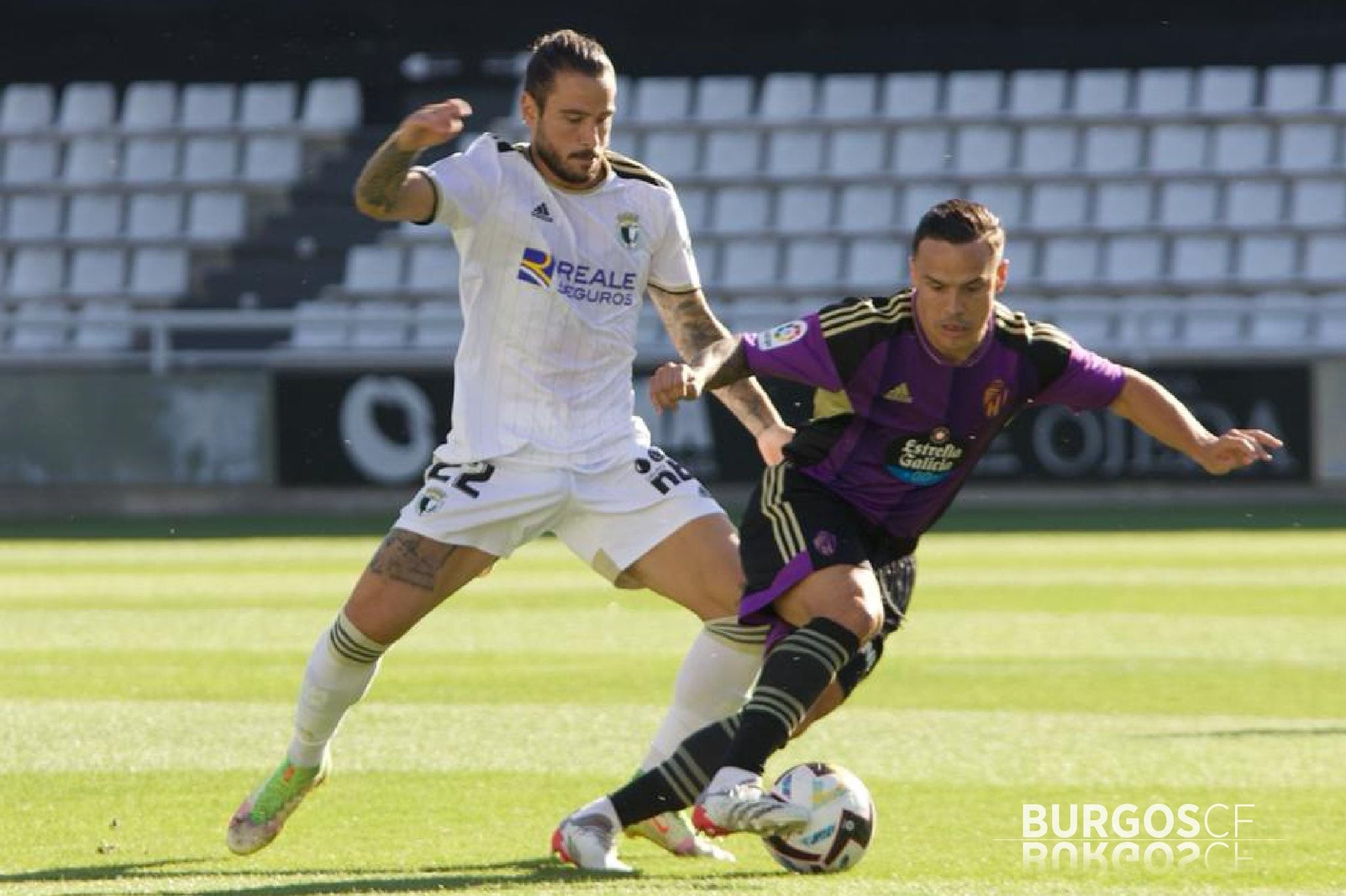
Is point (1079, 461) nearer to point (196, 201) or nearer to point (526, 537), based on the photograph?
point (196, 201)

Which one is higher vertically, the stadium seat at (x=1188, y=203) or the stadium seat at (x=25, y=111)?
the stadium seat at (x=25, y=111)

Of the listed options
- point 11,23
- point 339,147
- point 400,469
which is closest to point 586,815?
point 400,469

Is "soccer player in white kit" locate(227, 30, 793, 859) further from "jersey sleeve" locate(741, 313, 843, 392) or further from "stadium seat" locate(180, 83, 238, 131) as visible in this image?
"stadium seat" locate(180, 83, 238, 131)

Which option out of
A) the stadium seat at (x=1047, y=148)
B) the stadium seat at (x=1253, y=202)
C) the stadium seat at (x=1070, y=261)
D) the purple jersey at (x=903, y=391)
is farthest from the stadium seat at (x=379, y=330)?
the purple jersey at (x=903, y=391)

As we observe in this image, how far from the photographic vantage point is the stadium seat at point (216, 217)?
2716cm

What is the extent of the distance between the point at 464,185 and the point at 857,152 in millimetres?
21112

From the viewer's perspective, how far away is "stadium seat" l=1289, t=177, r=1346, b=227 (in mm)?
25688

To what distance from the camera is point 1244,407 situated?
19.8 m

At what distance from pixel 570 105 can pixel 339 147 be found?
22191mm

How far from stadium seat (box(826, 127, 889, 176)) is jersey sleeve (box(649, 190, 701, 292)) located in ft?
67.5

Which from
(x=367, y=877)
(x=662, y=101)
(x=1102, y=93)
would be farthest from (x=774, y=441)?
(x=662, y=101)

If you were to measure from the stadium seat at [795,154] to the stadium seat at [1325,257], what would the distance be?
5.28 m

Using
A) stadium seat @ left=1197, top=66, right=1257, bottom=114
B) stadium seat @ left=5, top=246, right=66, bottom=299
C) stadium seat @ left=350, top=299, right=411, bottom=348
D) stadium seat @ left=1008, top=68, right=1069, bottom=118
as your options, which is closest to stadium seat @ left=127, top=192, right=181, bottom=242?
stadium seat @ left=5, top=246, right=66, bottom=299

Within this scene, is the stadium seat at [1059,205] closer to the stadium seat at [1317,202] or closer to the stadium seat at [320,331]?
the stadium seat at [1317,202]
